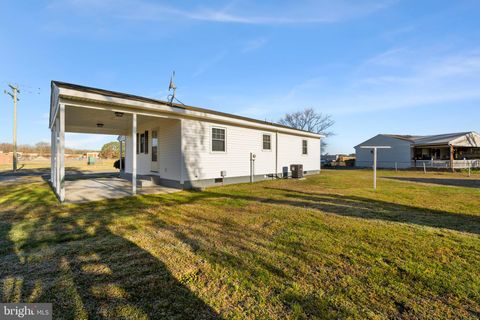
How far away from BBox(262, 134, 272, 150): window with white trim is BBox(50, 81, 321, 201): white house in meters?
0.06

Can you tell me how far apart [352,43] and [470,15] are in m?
4.74

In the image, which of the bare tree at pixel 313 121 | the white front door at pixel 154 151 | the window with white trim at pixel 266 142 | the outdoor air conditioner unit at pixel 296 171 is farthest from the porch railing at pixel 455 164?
the white front door at pixel 154 151

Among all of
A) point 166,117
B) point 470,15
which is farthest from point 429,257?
point 470,15

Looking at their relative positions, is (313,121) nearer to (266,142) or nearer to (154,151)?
(266,142)

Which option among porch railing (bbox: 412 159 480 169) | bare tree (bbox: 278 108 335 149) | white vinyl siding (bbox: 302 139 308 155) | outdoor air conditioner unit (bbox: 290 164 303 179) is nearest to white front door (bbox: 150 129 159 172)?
outdoor air conditioner unit (bbox: 290 164 303 179)

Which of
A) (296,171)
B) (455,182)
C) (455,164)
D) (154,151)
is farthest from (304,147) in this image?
(455,164)

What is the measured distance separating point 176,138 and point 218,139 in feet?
6.25

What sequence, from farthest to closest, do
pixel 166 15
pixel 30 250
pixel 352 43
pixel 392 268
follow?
pixel 352 43
pixel 166 15
pixel 30 250
pixel 392 268

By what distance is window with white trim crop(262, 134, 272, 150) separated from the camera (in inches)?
504

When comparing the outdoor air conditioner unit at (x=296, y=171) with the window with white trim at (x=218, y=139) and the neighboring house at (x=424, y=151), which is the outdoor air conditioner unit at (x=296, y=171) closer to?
the window with white trim at (x=218, y=139)

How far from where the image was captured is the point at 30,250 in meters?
3.30

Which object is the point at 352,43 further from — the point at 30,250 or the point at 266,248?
the point at 30,250

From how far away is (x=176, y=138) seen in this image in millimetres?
9461

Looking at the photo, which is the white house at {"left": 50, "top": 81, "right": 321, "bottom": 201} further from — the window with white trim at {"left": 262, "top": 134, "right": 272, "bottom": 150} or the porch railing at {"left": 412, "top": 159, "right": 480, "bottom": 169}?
the porch railing at {"left": 412, "top": 159, "right": 480, "bottom": 169}
